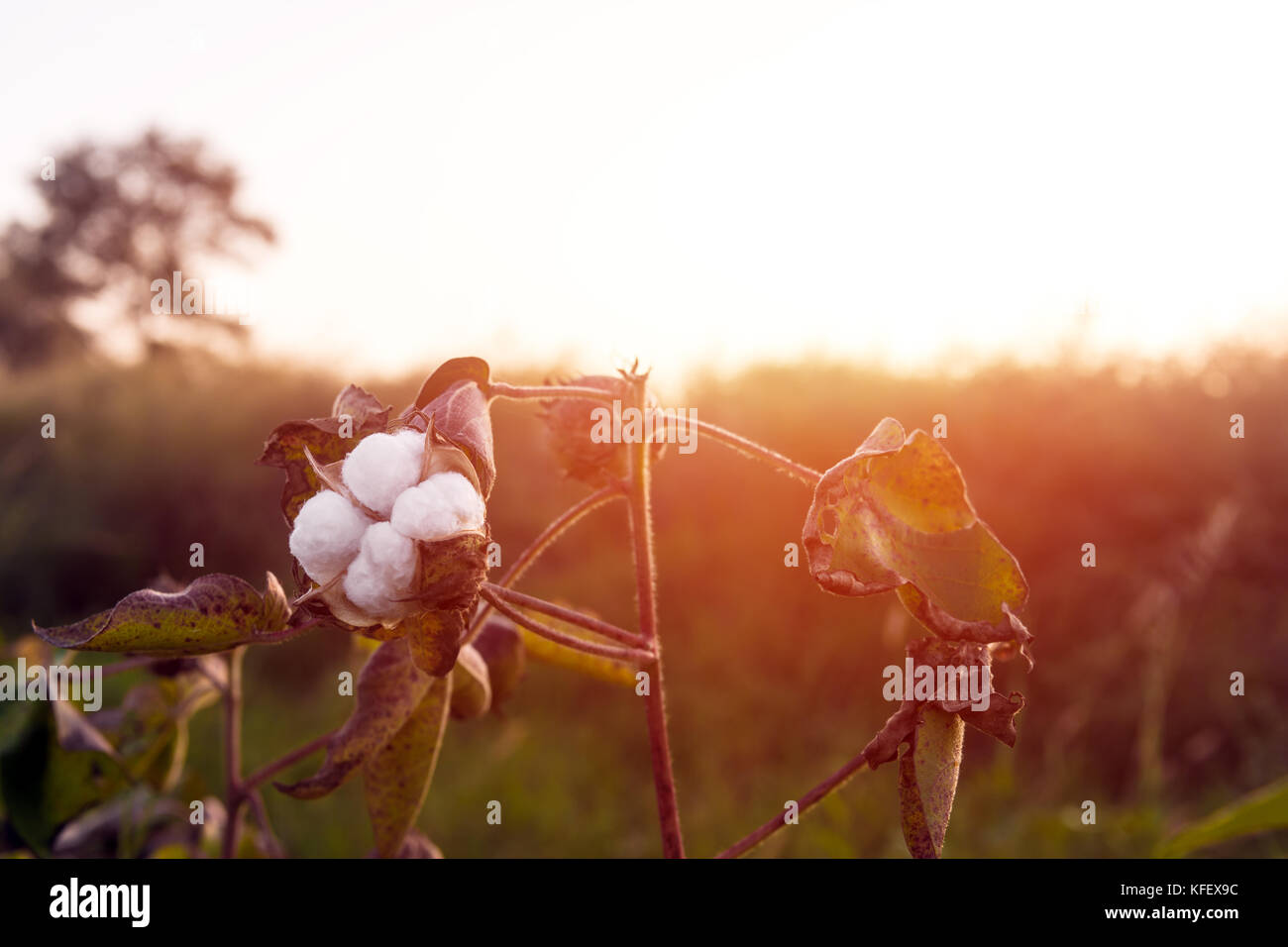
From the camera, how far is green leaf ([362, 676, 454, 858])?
0.79 metres

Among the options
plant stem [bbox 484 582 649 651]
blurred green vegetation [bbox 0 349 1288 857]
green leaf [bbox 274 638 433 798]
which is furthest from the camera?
blurred green vegetation [bbox 0 349 1288 857]

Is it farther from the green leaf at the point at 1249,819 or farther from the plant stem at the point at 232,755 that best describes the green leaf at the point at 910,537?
the plant stem at the point at 232,755

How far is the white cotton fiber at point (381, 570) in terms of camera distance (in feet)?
1.57

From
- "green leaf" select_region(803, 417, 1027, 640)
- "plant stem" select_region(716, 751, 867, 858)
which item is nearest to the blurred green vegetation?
"plant stem" select_region(716, 751, 867, 858)

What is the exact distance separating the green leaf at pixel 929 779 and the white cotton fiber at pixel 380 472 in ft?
1.10

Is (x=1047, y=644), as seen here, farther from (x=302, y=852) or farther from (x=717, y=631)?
(x=302, y=852)

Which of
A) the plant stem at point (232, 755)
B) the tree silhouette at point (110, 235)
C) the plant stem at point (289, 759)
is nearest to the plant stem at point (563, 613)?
the plant stem at point (289, 759)

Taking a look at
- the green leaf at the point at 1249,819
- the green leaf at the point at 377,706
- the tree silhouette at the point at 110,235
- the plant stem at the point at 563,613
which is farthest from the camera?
the tree silhouette at the point at 110,235

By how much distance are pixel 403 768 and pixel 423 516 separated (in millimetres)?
387

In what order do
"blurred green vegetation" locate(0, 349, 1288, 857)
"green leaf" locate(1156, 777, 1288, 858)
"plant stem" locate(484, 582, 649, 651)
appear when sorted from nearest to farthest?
"plant stem" locate(484, 582, 649, 651) < "green leaf" locate(1156, 777, 1288, 858) < "blurred green vegetation" locate(0, 349, 1288, 857)

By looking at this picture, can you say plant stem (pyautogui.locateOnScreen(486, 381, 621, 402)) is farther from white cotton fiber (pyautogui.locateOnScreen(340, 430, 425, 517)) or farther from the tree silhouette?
the tree silhouette

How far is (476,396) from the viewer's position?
1.92ft
